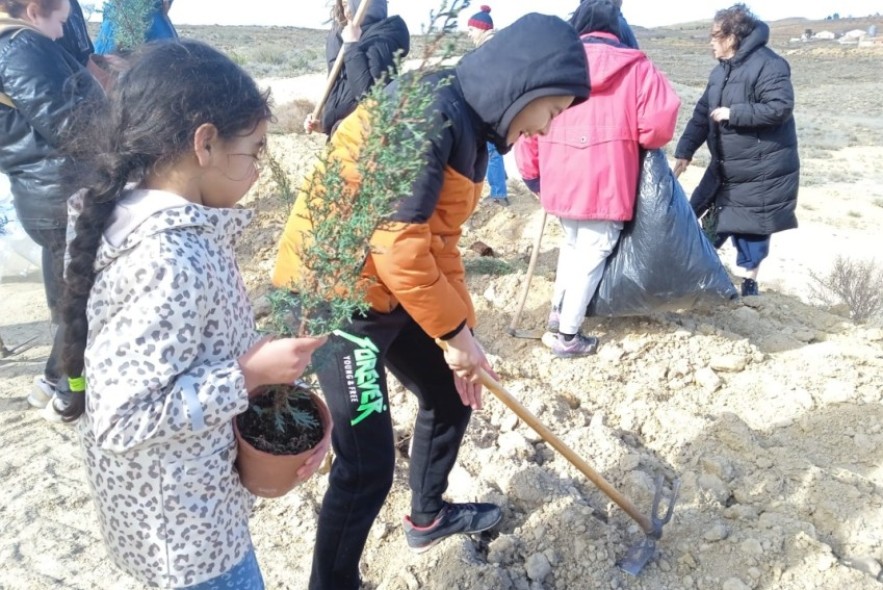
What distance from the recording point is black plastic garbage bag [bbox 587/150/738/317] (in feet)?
12.3

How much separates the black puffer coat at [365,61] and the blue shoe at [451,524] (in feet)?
7.28

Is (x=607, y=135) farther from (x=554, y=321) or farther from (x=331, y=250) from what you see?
(x=331, y=250)

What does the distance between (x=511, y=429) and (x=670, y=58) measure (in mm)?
39149

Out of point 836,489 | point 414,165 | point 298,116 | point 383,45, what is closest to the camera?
point 414,165

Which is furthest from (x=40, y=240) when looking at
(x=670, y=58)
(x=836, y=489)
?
(x=670, y=58)

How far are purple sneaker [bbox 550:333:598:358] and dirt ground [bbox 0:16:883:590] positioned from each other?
2.2 inches

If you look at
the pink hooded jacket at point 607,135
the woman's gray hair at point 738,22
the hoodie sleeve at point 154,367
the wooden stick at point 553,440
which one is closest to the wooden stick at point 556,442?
the wooden stick at point 553,440

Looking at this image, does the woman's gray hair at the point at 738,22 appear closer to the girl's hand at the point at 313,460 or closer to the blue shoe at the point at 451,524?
the blue shoe at the point at 451,524

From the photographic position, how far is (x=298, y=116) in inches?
400

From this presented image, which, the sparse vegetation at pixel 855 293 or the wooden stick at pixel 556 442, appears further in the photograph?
the sparse vegetation at pixel 855 293

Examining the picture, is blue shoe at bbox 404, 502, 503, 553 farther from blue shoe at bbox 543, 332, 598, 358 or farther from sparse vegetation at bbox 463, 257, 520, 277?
sparse vegetation at bbox 463, 257, 520, 277

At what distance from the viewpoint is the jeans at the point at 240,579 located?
5.15ft

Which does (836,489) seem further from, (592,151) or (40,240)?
(40,240)

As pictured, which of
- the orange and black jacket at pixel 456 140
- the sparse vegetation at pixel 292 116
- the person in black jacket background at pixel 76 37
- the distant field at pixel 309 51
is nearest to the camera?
the orange and black jacket at pixel 456 140
